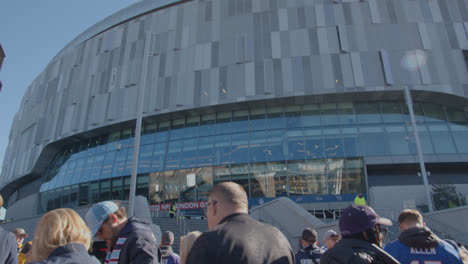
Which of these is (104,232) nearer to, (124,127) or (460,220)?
(460,220)

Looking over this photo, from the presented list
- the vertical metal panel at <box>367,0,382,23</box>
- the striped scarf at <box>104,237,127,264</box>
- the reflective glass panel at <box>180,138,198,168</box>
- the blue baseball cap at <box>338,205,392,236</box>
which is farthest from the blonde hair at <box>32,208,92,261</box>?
the vertical metal panel at <box>367,0,382,23</box>

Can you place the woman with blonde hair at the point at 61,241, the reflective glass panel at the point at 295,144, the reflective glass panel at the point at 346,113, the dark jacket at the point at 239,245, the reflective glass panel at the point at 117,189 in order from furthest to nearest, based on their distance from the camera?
the reflective glass panel at the point at 117,189
the reflective glass panel at the point at 346,113
the reflective glass panel at the point at 295,144
the woman with blonde hair at the point at 61,241
the dark jacket at the point at 239,245

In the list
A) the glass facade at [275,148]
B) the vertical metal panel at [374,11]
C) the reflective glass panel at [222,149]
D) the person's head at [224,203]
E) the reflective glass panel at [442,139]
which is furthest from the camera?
the vertical metal panel at [374,11]

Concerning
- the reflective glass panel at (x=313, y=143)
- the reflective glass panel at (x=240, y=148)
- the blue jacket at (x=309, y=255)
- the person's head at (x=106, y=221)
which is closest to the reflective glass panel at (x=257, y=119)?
the reflective glass panel at (x=240, y=148)

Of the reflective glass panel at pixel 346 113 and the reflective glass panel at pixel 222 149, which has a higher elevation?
the reflective glass panel at pixel 346 113

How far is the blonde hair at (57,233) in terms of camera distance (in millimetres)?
1929

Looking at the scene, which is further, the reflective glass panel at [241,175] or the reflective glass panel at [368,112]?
the reflective glass panel at [368,112]

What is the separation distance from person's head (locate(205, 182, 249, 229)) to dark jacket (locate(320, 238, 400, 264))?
0.75m

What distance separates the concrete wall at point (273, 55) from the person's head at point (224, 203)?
72.3ft

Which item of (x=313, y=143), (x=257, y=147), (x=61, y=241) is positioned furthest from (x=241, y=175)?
(x=61, y=241)

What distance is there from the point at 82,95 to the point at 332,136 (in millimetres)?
24132

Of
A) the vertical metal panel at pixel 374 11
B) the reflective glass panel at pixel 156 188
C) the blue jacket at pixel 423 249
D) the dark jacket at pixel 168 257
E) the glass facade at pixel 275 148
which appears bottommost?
the dark jacket at pixel 168 257

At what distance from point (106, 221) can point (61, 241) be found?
3.37 feet

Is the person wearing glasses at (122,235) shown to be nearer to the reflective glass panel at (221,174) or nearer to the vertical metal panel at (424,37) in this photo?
the reflective glass panel at (221,174)
